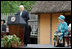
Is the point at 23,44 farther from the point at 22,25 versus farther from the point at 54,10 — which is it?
the point at 54,10

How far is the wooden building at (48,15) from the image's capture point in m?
16.2

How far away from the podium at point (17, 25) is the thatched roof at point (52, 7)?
19.0ft

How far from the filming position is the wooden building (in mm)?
16172

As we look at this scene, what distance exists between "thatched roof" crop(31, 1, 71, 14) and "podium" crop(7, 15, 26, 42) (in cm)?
578

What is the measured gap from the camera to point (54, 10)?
16.5 meters

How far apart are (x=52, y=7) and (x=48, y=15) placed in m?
0.59

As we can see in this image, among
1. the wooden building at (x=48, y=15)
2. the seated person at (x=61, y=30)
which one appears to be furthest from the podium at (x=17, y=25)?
the wooden building at (x=48, y=15)

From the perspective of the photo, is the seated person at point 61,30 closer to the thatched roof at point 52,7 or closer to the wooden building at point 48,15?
the thatched roof at point 52,7

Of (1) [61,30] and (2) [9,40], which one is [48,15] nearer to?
(1) [61,30]

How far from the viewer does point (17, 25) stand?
10195mm

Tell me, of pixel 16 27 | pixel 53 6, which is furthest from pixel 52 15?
pixel 16 27

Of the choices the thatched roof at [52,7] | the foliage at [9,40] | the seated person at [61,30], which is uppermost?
the thatched roof at [52,7]

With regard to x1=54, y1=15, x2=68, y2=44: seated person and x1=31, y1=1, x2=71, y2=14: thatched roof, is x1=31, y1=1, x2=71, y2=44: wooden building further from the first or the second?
x1=54, y1=15, x2=68, y2=44: seated person

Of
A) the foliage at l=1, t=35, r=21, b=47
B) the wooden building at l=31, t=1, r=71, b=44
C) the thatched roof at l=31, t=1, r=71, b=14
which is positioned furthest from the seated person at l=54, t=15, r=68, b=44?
the wooden building at l=31, t=1, r=71, b=44
